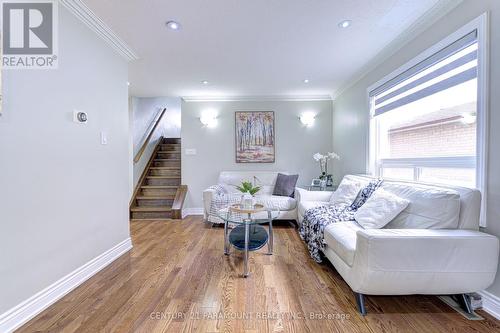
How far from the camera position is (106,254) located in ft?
7.78

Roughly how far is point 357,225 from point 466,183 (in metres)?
0.92

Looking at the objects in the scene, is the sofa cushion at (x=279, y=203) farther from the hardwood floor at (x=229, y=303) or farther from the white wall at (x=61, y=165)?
the white wall at (x=61, y=165)

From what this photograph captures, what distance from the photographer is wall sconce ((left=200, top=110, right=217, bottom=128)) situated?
4.58 metres

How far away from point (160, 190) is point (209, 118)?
1867mm

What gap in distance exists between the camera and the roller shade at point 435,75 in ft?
5.74

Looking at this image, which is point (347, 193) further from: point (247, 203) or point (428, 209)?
point (247, 203)

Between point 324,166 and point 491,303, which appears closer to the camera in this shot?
point 491,303

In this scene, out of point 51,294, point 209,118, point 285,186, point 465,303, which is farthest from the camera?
point 209,118

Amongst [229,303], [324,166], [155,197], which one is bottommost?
[229,303]

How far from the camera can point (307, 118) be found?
15.1 ft

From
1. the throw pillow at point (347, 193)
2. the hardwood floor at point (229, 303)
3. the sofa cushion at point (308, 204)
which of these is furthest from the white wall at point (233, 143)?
the hardwood floor at point (229, 303)

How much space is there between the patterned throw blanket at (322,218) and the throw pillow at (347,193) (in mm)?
96

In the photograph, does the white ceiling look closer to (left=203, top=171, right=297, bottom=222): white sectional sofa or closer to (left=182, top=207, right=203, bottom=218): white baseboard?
(left=203, top=171, right=297, bottom=222): white sectional sofa

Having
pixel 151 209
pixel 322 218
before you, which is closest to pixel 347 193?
pixel 322 218
